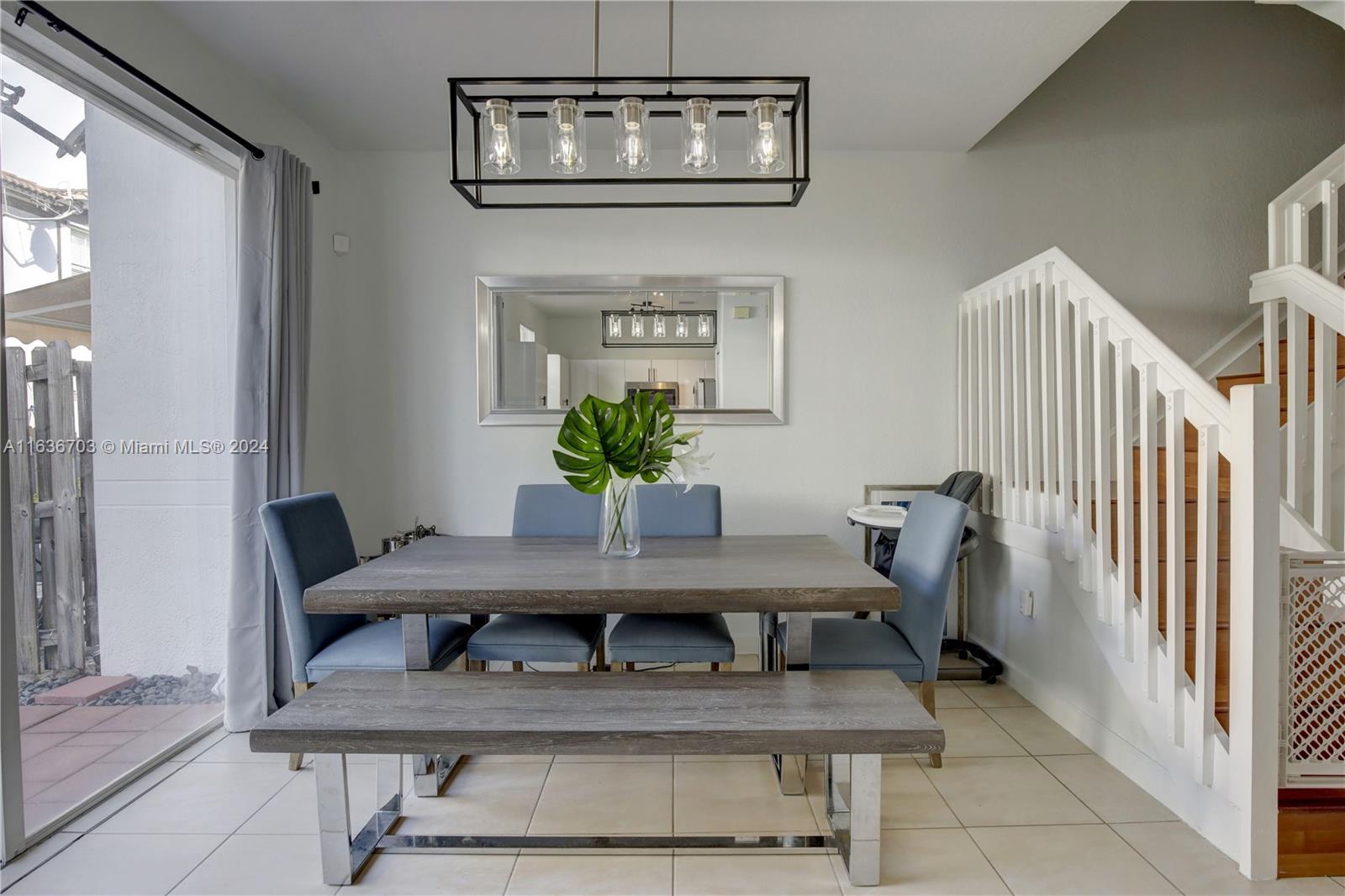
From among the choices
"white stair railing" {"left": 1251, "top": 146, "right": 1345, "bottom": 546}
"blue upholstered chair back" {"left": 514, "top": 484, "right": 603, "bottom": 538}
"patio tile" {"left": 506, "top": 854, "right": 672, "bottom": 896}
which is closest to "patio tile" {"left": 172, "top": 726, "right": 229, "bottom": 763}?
"blue upholstered chair back" {"left": 514, "top": 484, "right": 603, "bottom": 538}

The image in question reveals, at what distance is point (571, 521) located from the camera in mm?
2939

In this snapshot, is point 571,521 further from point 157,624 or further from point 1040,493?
point 1040,493

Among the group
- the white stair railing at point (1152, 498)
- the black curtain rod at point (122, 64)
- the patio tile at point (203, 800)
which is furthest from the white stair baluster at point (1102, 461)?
the black curtain rod at point (122, 64)

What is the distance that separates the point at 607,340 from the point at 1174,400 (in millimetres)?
2450

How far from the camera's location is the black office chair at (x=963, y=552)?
2967 millimetres

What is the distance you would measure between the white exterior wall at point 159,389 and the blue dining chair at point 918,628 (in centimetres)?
226

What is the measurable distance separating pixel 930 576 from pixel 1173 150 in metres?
3.11

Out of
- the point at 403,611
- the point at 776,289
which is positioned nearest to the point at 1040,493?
the point at 776,289

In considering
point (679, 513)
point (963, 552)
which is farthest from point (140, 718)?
point (963, 552)

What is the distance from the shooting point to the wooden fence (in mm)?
1917

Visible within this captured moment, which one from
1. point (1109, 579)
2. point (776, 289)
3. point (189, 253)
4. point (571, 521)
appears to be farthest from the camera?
point (776, 289)

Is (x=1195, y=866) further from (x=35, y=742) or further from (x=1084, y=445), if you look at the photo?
(x=35, y=742)

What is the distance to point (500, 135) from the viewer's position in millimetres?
1998

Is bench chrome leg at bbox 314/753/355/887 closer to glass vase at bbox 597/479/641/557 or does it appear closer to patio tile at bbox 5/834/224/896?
patio tile at bbox 5/834/224/896
